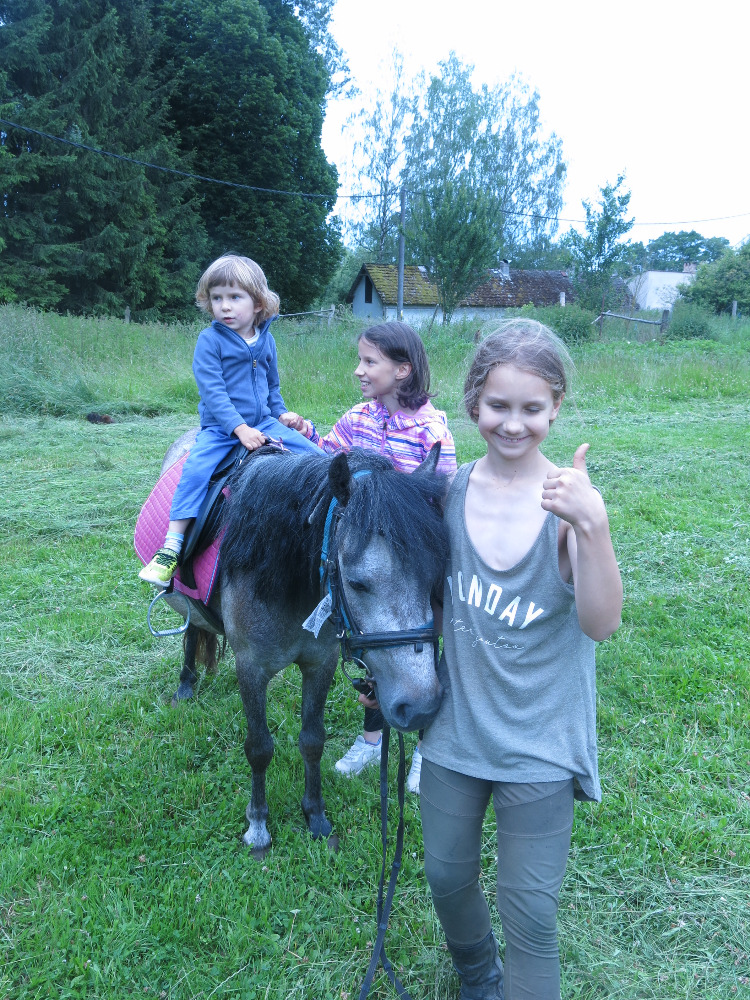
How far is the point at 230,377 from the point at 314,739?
5.13 ft

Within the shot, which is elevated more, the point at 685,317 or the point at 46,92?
the point at 46,92

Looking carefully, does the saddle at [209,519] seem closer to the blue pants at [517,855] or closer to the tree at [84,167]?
the blue pants at [517,855]

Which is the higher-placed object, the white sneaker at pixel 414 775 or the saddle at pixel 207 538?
the saddle at pixel 207 538

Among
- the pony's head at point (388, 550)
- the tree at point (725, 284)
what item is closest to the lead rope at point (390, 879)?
the pony's head at point (388, 550)

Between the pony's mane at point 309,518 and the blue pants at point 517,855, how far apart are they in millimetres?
503

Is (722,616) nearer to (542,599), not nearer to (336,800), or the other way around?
(336,800)

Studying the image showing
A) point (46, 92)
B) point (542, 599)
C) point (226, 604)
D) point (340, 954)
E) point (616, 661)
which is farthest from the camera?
point (46, 92)

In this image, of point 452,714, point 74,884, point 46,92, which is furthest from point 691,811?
point 46,92

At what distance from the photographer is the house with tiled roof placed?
34188 millimetres

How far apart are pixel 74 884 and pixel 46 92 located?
24.9m

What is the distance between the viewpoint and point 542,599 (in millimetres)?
1482

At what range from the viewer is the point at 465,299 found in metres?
33.0

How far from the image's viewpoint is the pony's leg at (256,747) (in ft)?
8.11

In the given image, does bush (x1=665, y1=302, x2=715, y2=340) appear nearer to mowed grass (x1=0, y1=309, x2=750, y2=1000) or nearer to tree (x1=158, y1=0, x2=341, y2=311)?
tree (x1=158, y1=0, x2=341, y2=311)
